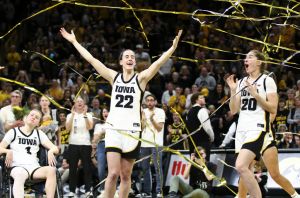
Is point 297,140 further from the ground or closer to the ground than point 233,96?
closer to the ground

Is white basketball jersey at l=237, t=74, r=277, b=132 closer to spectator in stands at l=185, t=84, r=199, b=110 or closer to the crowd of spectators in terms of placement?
the crowd of spectators

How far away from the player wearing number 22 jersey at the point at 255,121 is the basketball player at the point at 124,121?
1.30 m

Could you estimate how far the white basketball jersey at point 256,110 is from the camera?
11.1 m

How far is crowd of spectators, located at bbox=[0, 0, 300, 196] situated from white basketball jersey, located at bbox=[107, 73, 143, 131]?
608cm

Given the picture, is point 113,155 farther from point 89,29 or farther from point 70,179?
point 89,29

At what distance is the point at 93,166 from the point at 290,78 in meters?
6.26

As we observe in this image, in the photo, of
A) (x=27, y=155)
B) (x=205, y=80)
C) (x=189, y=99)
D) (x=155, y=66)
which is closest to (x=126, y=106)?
(x=155, y=66)

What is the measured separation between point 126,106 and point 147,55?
10.3 m

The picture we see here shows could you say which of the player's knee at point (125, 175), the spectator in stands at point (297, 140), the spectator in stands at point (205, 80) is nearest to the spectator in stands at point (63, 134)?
the spectator in stands at point (205, 80)

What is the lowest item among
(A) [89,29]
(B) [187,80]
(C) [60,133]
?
(C) [60,133]

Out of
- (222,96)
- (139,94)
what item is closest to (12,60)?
(222,96)

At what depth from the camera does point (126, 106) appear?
10.8 metres

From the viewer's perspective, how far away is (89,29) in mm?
24875

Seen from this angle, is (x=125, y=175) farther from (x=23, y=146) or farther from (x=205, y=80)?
(x=205, y=80)
